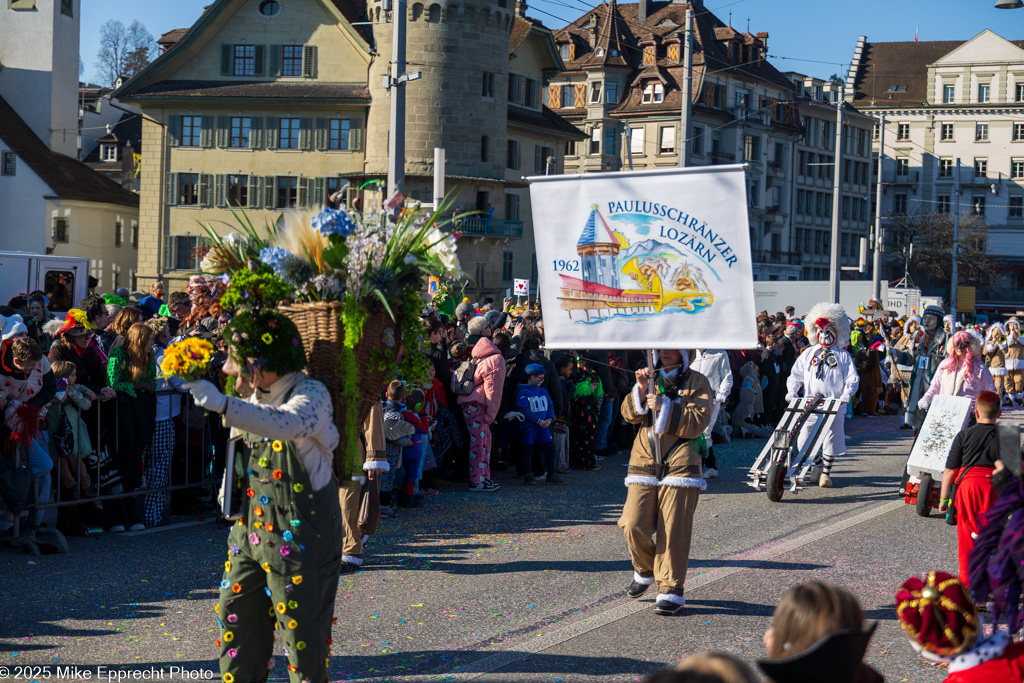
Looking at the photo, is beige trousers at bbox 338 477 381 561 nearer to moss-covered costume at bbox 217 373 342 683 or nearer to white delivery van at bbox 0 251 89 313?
moss-covered costume at bbox 217 373 342 683

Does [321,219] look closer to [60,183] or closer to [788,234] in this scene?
[60,183]

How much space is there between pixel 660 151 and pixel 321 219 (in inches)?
2721

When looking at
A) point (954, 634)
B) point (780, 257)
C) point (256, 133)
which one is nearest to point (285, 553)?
point (954, 634)

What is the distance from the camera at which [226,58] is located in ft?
164

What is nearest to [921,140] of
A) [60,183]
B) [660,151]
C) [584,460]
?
[660,151]

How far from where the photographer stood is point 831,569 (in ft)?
28.7

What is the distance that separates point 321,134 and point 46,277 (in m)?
26.9

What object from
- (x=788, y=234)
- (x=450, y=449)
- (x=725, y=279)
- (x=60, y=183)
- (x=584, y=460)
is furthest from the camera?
(x=788, y=234)

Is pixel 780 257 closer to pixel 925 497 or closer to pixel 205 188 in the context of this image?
pixel 205 188

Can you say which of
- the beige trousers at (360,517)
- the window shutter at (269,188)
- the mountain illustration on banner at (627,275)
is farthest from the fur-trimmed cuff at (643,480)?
the window shutter at (269,188)

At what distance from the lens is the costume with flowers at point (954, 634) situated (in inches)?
134

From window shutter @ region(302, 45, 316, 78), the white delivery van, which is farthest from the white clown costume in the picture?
window shutter @ region(302, 45, 316, 78)

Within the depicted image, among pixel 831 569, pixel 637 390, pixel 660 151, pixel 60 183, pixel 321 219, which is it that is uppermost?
pixel 660 151

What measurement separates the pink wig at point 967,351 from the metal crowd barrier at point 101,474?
26.6 ft
